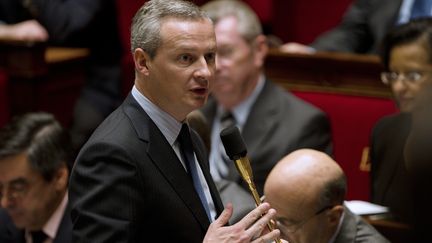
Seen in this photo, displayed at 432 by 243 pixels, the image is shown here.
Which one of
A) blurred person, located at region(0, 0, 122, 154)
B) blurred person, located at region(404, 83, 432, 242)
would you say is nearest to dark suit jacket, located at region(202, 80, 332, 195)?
blurred person, located at region(0, 0, 122, 154)

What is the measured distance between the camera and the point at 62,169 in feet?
5.11

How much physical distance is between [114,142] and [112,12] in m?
1.69

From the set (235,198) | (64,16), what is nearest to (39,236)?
(235,198)

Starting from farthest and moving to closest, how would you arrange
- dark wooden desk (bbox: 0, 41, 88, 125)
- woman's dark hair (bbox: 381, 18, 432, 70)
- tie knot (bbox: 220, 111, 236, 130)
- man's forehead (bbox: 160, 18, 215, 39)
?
dark wooden desk (bbox: 0, 41, 88, 125)
tie knot (bbox: 220, 111, 236, 130)
woman's dark hair (bbox: 381, 18, 432, 70)
man's forehead (bbox: 160, 18, 215, 39)

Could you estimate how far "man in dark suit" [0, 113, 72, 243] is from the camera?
1521 mm

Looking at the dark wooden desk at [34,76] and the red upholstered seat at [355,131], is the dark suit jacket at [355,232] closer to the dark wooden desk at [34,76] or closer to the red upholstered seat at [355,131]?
the red upholstered seat at [355,131]

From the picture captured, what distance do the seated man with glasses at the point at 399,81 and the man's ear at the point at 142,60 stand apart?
2.87 ft

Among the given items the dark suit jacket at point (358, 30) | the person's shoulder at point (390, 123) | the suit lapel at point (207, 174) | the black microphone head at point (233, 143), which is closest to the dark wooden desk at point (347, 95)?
the person's shoulder at point (390, 123)

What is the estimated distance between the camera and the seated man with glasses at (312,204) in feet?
3.99

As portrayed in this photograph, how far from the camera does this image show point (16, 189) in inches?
60.9

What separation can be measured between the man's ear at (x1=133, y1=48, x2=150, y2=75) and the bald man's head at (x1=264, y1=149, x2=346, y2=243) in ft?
1.16

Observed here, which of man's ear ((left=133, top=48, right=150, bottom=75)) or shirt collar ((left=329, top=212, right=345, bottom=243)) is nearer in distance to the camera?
man's ear ((left=133, top=48, right=150, bottom=75))

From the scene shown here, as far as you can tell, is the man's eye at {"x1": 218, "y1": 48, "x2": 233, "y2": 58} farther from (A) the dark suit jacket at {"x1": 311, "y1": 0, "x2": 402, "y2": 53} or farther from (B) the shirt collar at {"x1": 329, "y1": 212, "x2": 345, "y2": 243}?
(B) the shirt collar at {"x1": 329, "y1": 212, "x2": 345, "y2": 243}

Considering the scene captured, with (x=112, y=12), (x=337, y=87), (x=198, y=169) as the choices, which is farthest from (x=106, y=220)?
(x=112, y=12)
